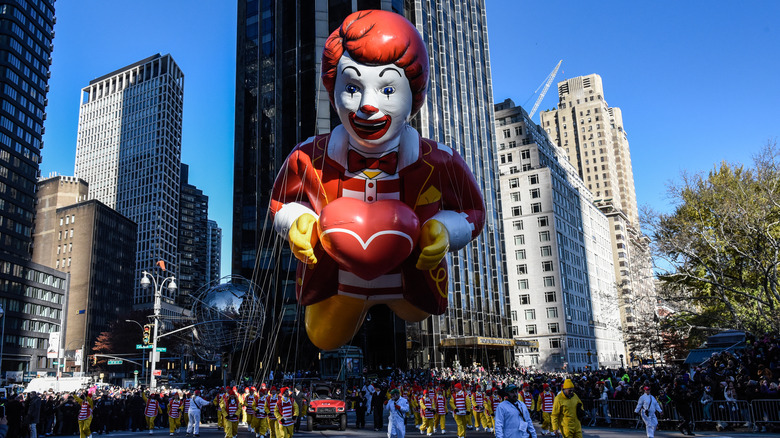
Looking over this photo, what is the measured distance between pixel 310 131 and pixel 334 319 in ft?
117

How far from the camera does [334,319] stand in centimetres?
1041

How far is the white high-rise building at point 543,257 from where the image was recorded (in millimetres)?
69250

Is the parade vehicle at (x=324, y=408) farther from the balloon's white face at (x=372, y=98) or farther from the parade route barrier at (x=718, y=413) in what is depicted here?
the balloon's white face at (x=372, y=98)

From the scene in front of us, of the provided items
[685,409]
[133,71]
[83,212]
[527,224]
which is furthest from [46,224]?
[685,409]

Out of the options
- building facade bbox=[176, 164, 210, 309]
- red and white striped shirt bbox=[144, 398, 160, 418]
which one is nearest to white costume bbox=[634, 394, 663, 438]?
red and white striped shirt bbox=[144, 398, 160, 418]

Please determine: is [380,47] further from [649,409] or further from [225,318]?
[225,318]

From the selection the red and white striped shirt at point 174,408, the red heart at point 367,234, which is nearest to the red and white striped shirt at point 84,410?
the red and white striped shirt at point 174,408

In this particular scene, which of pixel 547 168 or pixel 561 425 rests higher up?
pixel 547 168

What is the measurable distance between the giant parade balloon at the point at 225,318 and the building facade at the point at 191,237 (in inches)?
5297

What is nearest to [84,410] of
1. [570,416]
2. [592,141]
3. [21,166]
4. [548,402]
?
[548,402]

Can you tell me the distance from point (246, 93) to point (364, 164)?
40893mm

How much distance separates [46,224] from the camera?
10819 cm

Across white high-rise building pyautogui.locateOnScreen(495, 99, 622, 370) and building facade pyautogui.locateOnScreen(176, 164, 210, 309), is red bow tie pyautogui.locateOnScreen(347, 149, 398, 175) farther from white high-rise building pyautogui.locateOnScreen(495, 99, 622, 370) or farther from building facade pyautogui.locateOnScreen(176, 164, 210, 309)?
building facade pyautogui.locateOnScreen(176, 164, 210, 309)

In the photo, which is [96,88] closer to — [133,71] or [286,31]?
[133,71]
